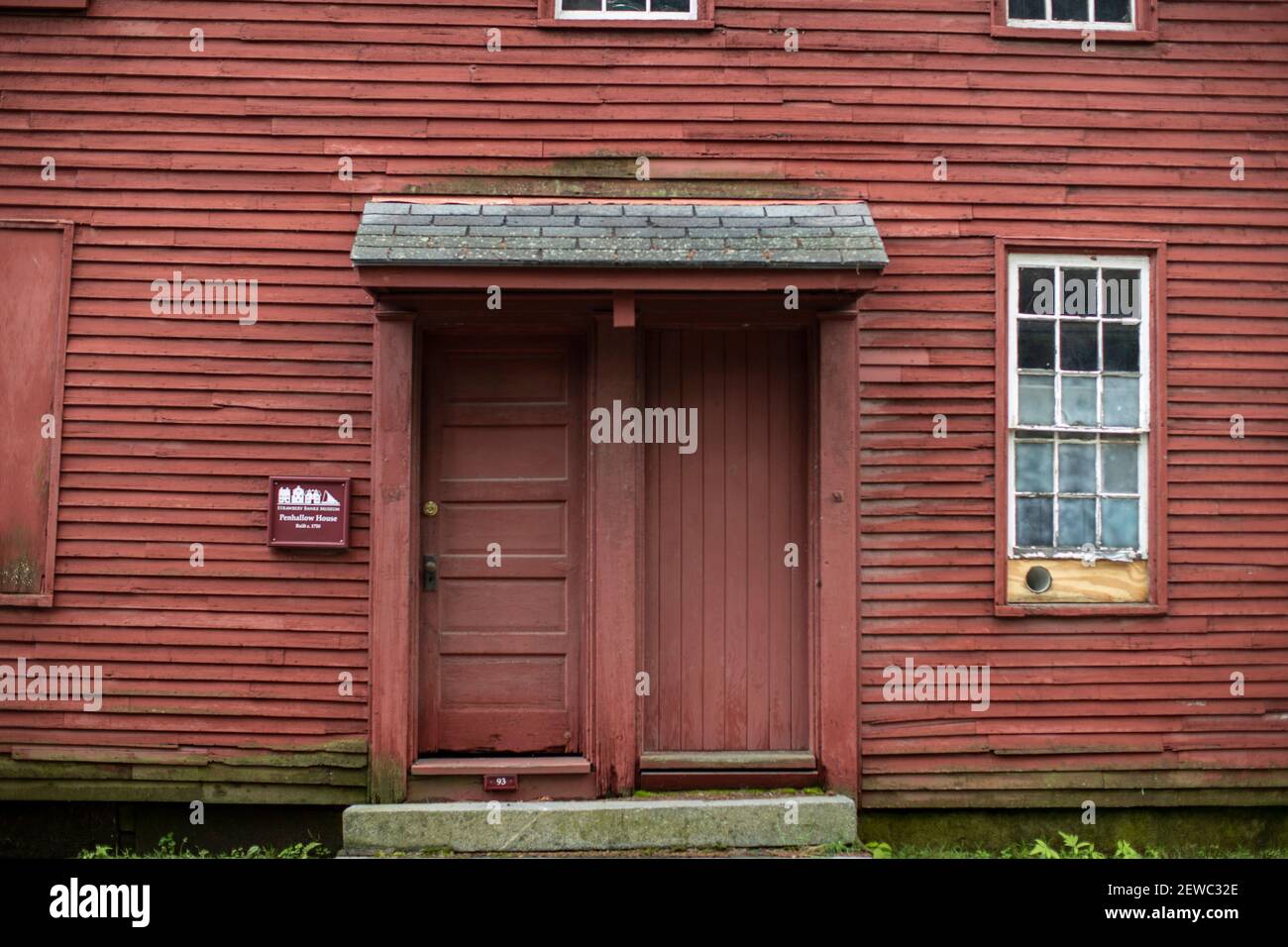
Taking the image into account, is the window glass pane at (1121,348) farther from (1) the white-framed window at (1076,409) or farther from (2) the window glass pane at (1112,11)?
(2) the window glass pane at (1112,11)

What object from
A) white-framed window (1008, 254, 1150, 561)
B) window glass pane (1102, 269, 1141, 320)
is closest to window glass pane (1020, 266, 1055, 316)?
white-framed window (1008, 254, 1150, 561)

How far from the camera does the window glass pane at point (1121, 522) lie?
6414 millimetres

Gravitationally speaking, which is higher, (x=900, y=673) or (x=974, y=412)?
(x=974, y=412)

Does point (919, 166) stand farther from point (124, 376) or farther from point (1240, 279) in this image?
point (124, 376)

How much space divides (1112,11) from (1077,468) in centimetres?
261

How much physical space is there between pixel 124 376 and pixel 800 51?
13.5ft

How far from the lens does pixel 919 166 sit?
6391mm

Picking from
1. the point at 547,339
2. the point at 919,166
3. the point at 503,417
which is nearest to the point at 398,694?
the point at 503,417

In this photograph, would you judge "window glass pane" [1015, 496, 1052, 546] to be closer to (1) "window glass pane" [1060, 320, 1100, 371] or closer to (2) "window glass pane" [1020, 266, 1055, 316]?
(1) "window glass pane" [1060, 320, 1100, 371]

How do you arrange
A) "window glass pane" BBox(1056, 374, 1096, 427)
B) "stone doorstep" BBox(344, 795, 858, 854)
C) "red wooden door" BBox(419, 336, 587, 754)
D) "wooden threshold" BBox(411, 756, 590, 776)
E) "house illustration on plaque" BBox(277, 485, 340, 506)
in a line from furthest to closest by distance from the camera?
"window glass pane" BBox(1056, 374, 1096, 427) → "red wooden door" BBox(419, 336, 587, 754) → "house illustration on plaque" BBox(277, 485, 340, 506) → "wooden threshold" BBox(411, 756, 590, 776) → "stone doorstep" BBox(344, 795, 858, 854)

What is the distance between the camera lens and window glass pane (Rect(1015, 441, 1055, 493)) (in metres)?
6.41

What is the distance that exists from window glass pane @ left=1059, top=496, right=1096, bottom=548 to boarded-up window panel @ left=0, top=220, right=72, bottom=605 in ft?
18.1

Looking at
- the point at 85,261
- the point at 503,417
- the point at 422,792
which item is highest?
the point at 85,261

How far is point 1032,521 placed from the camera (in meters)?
6.42
